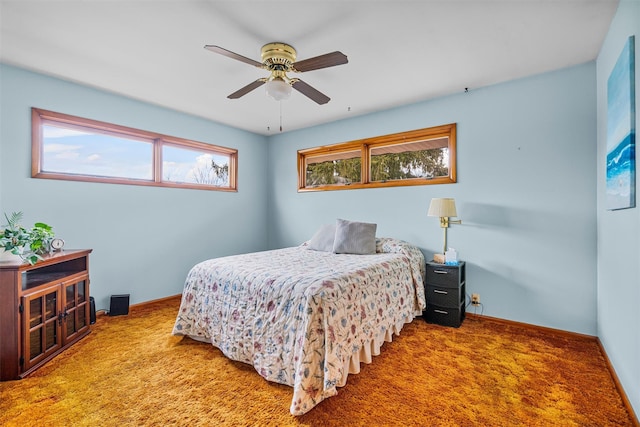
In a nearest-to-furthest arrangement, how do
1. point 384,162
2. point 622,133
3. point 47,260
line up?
point 622,133 → point 47,260 → point 384,162

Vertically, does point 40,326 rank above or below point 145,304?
above

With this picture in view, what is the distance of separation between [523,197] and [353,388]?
248 centimetres

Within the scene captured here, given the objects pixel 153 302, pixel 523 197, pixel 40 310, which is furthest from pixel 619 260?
pixel 153 302

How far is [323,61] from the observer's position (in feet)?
6.82

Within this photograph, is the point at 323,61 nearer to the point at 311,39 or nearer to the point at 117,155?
the point at 311,39

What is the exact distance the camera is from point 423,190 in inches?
140

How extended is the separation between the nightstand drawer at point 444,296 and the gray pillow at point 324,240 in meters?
1.20

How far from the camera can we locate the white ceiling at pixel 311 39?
1.94 m

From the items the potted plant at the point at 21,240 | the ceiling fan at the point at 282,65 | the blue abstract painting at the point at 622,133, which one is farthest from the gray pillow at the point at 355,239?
the potted plant at the point at 21,240

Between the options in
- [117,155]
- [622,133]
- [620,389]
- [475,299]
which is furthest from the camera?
[117,155]

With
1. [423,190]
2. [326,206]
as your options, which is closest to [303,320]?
[423,190]

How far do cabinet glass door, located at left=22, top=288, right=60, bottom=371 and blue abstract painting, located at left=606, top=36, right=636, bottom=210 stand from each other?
3.90m

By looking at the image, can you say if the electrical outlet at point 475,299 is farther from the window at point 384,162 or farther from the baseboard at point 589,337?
the window at point 384,162

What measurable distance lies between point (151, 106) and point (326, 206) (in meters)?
2.66
